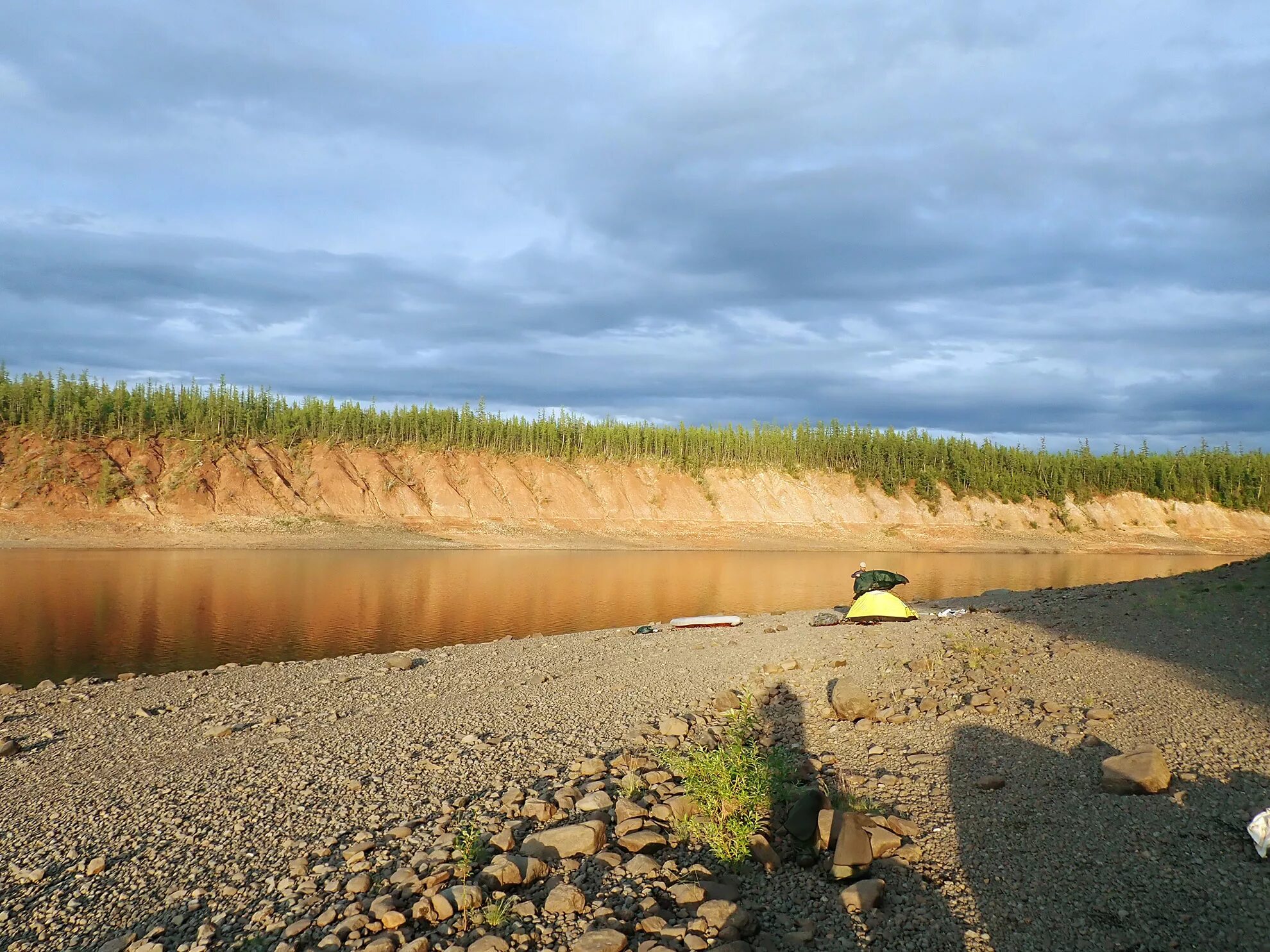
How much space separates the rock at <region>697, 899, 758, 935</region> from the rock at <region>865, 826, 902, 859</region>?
1.52 metres

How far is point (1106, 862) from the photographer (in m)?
6.74

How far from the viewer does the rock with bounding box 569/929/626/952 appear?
232 inches

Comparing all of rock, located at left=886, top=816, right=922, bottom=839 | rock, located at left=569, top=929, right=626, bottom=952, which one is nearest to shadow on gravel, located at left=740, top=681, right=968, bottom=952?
rock, located at left=886, top=816, right=922, bottom=839

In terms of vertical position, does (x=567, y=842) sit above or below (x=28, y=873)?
above

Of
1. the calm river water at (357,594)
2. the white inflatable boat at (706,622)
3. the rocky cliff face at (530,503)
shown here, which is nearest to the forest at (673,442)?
the rocky cliff face at (530,503)

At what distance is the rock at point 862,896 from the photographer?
6.36 meters

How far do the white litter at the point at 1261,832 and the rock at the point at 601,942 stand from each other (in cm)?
540

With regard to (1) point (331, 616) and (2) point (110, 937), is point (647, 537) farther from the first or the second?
(2) point (110, 937)

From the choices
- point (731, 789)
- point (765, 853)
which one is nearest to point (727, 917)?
point (765, 853)

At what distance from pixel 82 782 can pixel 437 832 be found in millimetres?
5489

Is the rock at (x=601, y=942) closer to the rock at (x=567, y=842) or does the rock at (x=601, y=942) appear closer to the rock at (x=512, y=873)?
the rock at (x=512, y=873)

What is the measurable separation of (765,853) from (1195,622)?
12106 mm

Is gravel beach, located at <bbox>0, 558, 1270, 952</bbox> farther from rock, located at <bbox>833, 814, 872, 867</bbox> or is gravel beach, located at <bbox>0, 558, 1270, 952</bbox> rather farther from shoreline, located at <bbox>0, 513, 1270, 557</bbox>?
shoreline, located at <bbox>0, 513, 1270, 557</bbox>

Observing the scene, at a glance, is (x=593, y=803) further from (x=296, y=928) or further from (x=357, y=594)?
(x=357, y=594)
